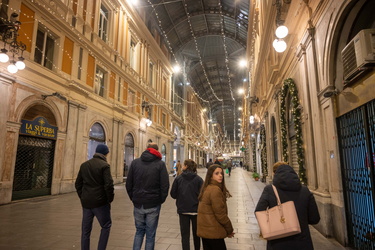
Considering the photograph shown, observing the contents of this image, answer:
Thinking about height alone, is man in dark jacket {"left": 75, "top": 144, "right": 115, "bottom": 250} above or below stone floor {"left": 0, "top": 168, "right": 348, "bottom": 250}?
above

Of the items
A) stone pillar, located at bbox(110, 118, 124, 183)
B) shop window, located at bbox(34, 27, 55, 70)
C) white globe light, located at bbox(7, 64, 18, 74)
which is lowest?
stone pillar, located at bbox(110, 118, 124, 183)

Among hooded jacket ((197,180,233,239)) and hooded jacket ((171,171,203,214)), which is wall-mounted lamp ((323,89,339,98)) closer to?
hooded jacket ((171,171,203,214))

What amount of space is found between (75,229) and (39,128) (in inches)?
257

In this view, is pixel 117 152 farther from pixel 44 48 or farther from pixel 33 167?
pixel 44 48

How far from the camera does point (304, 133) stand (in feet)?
22.4

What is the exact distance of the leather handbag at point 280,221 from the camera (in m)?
2.35

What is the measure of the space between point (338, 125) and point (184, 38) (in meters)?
24.8

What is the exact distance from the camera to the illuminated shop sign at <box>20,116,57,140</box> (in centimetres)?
973

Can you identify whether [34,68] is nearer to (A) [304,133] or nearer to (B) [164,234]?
(B) [164,234]

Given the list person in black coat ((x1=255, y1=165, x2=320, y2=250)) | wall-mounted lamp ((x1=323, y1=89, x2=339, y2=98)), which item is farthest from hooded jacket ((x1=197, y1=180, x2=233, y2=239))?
wall-mounted lamp ((x1=323, y1=89, x2=339, y2=98))

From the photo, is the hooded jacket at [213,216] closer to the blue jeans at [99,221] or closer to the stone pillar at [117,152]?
the blue jeans at [99,221]

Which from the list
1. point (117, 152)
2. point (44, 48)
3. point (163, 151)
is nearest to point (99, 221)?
point (44, 48)

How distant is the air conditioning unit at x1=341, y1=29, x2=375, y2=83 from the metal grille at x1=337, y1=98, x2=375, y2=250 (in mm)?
596

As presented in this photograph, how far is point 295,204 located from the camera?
8.16 feet
